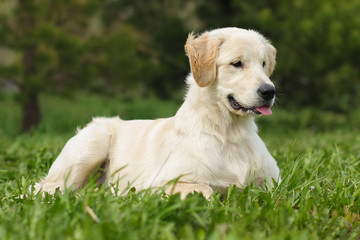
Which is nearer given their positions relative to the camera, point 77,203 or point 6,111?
point 77,203

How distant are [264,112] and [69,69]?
6773 millimetres

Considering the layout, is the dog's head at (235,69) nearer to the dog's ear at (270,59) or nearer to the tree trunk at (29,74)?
the dog's ear at (270,59)

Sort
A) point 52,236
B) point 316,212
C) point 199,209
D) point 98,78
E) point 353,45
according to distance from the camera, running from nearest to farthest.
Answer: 1. point 52,236
2. point 199,209
3. point 316,212
4. point 353,45
5. point 98,78

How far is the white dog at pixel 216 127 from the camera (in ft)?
10.8

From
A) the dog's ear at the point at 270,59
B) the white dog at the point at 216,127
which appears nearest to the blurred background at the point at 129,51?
the dog's ear at the point at 270,59

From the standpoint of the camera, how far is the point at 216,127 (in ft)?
11.4

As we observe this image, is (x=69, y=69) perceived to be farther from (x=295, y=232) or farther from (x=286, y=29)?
(x=295, y=232)

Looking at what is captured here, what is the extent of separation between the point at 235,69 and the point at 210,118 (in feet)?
1.39

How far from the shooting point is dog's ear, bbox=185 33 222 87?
11.3 feet

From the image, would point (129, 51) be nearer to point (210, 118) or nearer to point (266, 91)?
point (210, 118)

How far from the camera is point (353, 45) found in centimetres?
917

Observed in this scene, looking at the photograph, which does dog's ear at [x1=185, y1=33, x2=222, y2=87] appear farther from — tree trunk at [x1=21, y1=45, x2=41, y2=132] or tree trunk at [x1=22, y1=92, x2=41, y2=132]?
tree trunk at [x1=22, y1=92, x2=41, y2=132]

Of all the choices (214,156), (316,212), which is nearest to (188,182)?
(214,156)

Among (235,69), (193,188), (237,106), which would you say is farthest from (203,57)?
(193,188)
